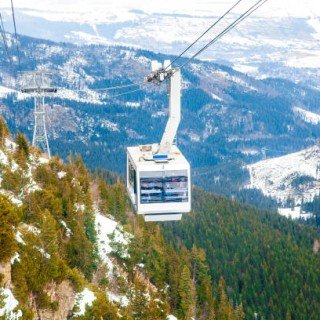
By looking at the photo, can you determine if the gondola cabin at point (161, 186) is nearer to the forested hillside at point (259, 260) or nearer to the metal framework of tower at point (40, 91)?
the metal framework of tower at point (40, 91)

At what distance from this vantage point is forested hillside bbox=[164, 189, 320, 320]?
134 meters

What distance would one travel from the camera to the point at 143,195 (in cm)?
4219

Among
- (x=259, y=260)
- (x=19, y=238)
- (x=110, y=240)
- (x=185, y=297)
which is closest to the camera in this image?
(x=19, y=238)

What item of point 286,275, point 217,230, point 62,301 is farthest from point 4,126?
point 217,230

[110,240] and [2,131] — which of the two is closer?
[2,131]

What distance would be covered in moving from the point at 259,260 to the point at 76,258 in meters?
95.3

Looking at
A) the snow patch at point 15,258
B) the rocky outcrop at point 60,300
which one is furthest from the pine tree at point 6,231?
the rocky outcrop at point 60,300

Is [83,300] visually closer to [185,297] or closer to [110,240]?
[110,240]

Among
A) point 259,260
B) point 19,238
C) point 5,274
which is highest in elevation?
point 5,274

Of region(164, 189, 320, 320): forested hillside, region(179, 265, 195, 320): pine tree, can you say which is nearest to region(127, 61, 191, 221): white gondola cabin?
region(179, 265, 195, 320): pine tree

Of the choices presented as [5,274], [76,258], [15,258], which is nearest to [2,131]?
[76,258]

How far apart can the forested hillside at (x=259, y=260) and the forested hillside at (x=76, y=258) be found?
1754 centimetres

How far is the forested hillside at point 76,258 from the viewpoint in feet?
158

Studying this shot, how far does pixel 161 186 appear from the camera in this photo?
42281mm
